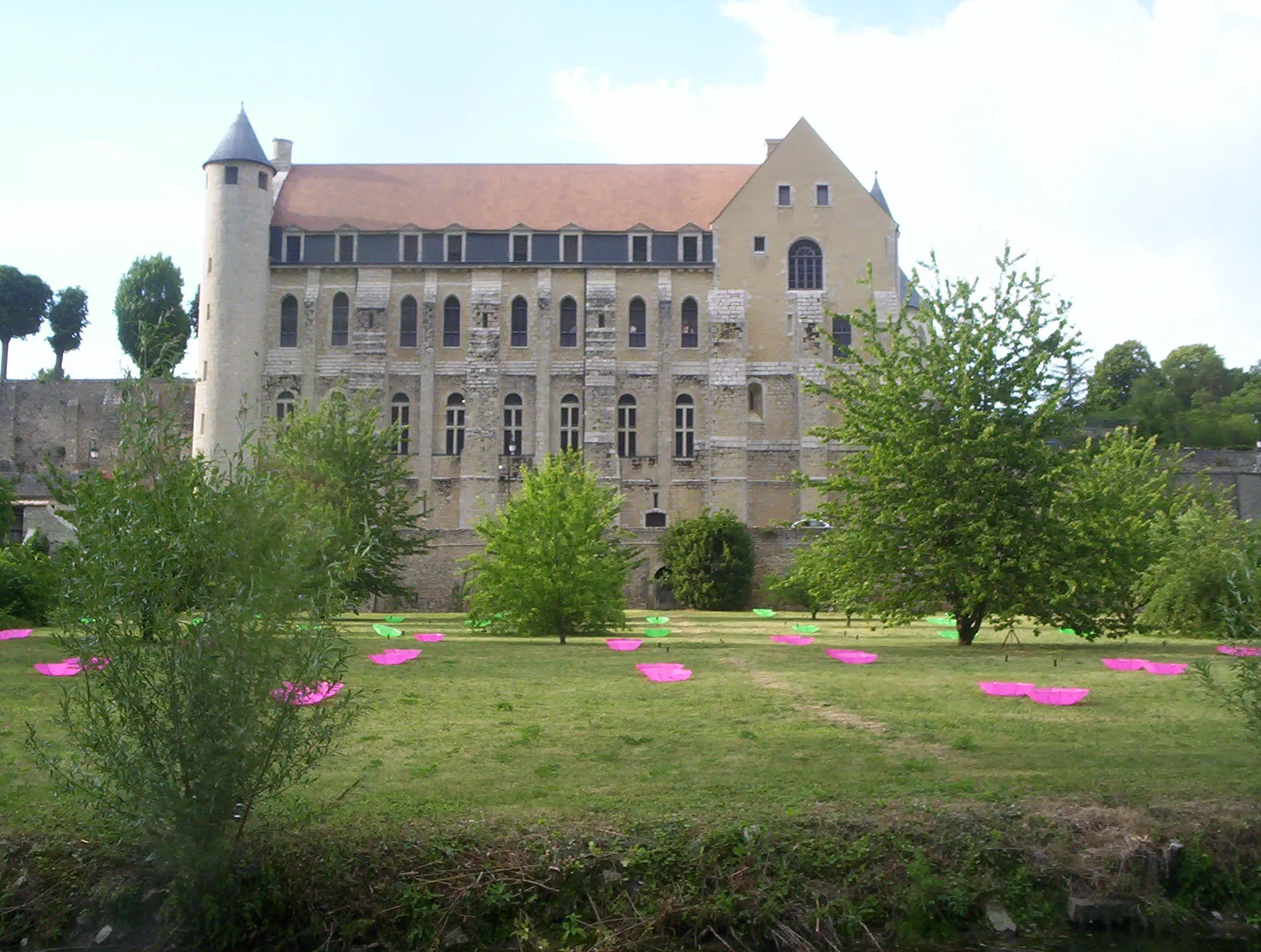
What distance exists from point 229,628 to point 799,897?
4.50 meters

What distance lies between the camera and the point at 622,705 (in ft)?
52.0

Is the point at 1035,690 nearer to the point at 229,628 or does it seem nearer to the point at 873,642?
the point at 229,628

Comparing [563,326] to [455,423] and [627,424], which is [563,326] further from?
[455,423]

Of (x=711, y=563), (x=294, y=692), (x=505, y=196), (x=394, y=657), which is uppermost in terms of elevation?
(x=505, y=196)

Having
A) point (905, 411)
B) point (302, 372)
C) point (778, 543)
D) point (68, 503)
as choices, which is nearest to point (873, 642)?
point (905, 411)

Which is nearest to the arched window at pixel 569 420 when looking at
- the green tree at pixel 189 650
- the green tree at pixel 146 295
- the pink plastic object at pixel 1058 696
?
the green tree at pixel 146 295

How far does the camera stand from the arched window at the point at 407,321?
60984 mm

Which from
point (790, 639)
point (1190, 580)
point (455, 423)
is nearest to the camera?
point (1190, 580)

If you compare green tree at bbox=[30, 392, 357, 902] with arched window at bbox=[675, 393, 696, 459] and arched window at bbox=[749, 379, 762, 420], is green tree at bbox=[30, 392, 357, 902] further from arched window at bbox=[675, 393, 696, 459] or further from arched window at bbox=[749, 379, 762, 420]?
arched window at bbox=[749, 379, 762, 420]

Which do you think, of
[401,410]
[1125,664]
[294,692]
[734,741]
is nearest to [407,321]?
[401,410]

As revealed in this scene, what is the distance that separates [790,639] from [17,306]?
73409mm

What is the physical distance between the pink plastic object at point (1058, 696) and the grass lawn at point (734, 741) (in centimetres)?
17

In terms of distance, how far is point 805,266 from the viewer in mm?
60219

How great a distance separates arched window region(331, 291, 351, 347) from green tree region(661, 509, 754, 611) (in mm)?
17999
